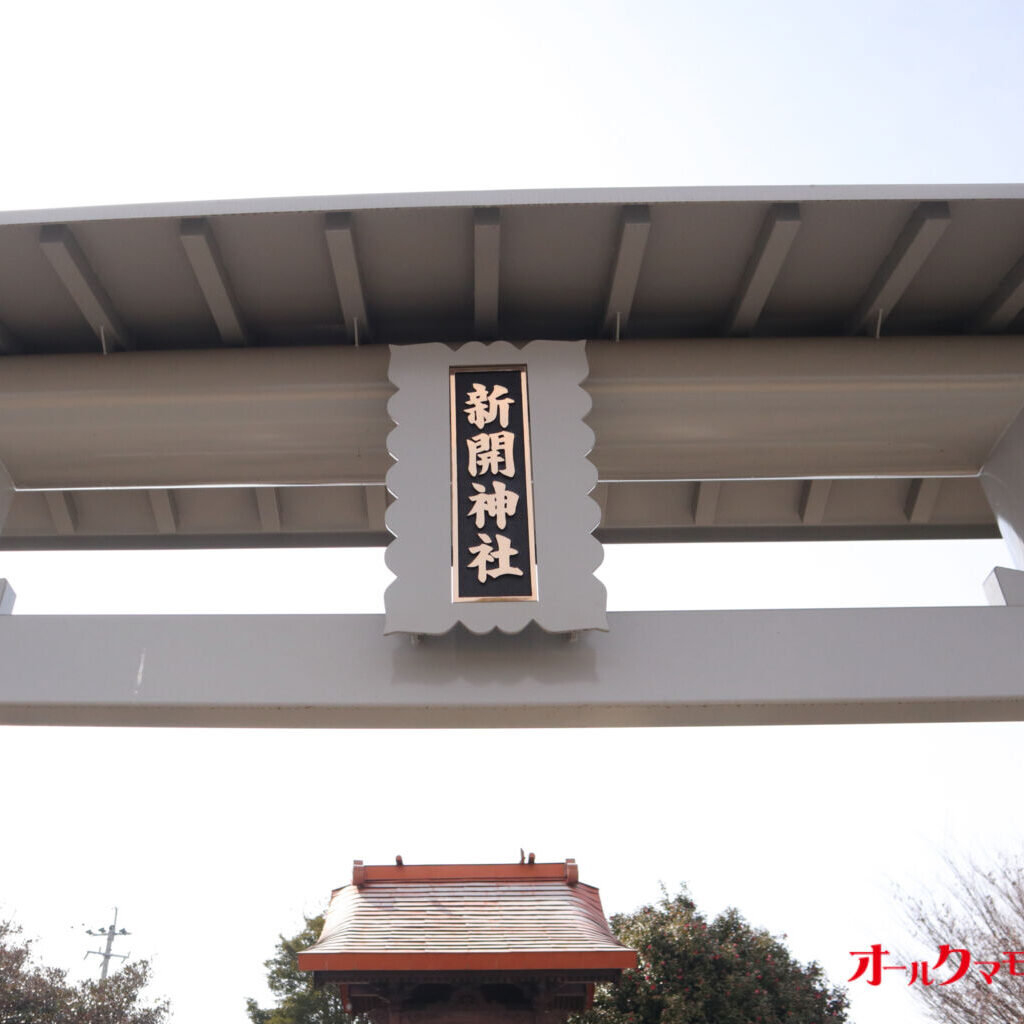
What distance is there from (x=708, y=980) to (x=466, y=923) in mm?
6041

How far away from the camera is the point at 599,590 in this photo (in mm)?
2863

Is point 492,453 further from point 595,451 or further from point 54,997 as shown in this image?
point 54,997

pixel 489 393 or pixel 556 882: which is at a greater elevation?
pixel 489 393

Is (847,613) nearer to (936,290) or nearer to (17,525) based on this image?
(936,290)

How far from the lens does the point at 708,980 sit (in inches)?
418

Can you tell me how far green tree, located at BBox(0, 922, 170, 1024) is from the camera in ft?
47.0

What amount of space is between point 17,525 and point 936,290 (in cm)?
431

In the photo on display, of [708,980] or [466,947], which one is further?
[708,980]

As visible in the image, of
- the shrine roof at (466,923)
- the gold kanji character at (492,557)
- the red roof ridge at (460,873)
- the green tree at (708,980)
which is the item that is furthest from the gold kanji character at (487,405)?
the green tree at (708,980)

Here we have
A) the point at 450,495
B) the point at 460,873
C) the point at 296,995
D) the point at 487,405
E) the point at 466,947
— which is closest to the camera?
the point at 450,495

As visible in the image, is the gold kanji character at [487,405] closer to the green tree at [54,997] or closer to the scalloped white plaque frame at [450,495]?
the scalloped white plaque frame at [450,495]

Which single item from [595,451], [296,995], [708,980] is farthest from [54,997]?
[595,451]

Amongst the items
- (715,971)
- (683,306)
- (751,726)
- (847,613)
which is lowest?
(751,726)

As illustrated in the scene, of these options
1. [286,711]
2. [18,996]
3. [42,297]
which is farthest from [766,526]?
[18,996]
